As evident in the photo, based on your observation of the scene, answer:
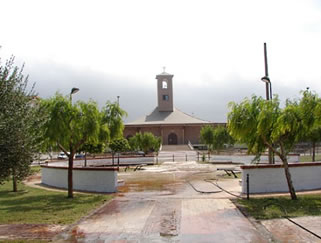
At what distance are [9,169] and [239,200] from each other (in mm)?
8284

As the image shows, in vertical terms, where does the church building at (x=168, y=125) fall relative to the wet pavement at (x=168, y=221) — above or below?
above

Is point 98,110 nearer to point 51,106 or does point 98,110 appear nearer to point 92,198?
point 51,106

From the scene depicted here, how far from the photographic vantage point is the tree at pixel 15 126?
753 cm

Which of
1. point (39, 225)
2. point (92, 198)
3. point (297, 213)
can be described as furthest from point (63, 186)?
point (297, 213)

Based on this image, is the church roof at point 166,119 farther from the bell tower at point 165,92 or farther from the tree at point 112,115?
the tree at point 112,115

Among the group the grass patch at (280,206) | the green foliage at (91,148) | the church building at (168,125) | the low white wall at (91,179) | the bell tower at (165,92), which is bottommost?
the grass patch at (280,206)

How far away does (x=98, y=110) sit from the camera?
14891 millimetres

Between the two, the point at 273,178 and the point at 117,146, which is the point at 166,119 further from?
the point at 273,178

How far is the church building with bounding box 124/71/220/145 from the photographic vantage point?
66875 millimetres

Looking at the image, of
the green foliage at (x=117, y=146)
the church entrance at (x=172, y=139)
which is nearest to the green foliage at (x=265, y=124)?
the green foliage at (x=117, y=146)

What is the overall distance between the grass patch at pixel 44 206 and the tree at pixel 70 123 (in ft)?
3.52

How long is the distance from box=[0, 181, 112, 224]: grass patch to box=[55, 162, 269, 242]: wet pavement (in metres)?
0.67

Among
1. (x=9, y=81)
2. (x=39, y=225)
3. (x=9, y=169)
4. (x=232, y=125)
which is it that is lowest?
(x=39, y=225)

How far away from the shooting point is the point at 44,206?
1277 centimetres
